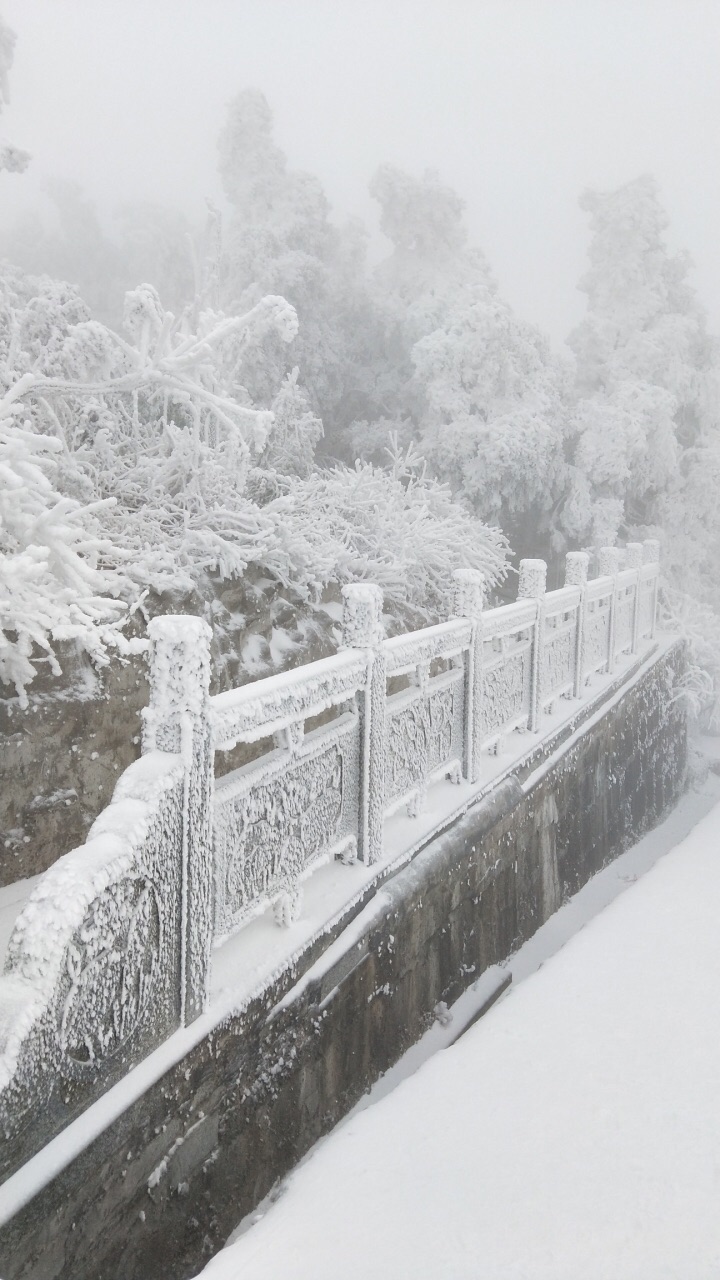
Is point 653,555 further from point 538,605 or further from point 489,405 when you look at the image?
point 538,605

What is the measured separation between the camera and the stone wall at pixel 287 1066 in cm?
193

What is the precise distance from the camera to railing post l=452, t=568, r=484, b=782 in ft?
14.8

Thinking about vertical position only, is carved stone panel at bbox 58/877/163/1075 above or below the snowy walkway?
above

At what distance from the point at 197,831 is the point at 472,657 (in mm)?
2493

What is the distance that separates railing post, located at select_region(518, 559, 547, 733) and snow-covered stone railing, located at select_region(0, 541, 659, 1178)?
1088 mm

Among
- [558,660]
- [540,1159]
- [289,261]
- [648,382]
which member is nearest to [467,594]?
[558,660]

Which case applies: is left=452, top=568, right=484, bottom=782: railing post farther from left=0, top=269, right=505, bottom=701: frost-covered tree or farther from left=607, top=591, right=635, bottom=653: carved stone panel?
left=607, top=591, right=635, bottom=653: carved stone panel

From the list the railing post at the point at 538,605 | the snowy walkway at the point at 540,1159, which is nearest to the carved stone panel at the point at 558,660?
the railing post at the point at 538,605

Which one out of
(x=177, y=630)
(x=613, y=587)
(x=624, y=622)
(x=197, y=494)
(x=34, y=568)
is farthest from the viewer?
(x=624, y=622)

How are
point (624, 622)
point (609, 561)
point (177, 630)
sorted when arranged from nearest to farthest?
point (177, 630)
point (609, 561)
point (624, 622)

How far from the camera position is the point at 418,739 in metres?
4.06

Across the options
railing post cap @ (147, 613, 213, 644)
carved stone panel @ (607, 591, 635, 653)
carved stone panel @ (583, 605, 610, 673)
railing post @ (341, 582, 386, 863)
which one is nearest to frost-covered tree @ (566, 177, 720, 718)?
carved stone panel @ (607, 591, 635, 653)

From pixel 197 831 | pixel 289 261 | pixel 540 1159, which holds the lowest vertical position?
pixel 540 1159

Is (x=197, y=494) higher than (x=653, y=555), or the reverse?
(x=197, y=494)
